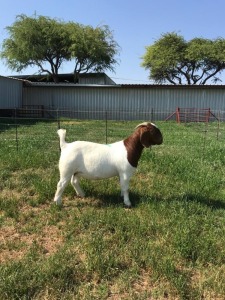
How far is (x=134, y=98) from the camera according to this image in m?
28.8

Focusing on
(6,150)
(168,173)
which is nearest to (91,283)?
(168,173)

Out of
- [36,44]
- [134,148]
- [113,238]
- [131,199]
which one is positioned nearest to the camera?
[113,238]

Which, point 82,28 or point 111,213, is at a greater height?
point 82,28

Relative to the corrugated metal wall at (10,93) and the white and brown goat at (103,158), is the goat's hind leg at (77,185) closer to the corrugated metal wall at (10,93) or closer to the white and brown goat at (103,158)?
the white and brown goat at (103,158)

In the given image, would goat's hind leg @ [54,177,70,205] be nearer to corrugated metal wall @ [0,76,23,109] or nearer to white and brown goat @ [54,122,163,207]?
white and brown goat @ [54,122,163,207]

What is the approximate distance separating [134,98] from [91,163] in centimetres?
2346

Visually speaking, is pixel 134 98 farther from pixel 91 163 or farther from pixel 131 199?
pixel 91 163

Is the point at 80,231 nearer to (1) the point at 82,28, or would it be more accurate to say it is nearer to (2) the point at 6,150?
(2) the point at 6,150

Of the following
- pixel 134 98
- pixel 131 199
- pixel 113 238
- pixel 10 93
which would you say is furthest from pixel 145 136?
pixel 10 93

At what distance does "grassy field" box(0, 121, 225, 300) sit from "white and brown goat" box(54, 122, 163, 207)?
477 mm

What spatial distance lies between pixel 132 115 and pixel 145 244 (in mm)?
24638

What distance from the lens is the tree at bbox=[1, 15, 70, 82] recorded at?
38156 millimetres

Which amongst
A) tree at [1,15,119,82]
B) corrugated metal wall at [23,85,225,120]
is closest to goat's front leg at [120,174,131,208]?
corrugated metal wall at [23,85,225,120]

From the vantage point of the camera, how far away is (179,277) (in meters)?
3.72
